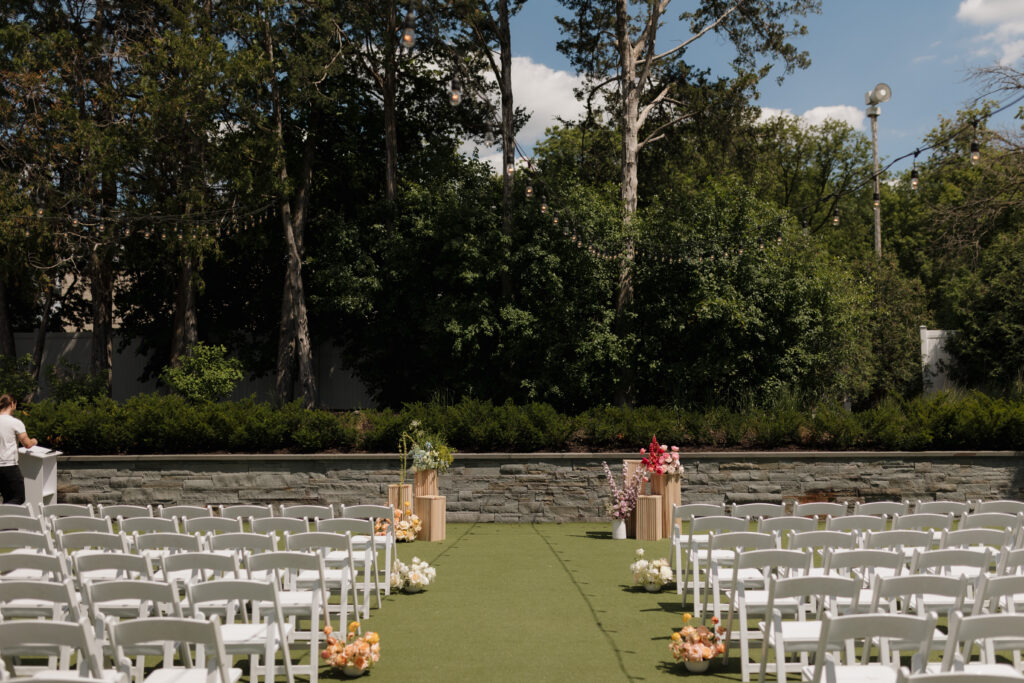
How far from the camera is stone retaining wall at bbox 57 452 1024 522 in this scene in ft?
50.4

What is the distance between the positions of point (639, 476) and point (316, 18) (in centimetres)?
1596

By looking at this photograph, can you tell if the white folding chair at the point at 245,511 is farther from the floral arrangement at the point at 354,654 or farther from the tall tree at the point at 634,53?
the tall tree at the point at 634,53

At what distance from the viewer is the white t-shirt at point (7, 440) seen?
10922mm

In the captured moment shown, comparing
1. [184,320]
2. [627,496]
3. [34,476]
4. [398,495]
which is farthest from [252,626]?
[184,320]

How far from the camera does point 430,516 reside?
1293cm

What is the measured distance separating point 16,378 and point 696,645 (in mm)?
21323

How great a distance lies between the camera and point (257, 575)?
702 cm

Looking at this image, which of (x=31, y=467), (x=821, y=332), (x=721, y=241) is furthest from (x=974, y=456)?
(x=31, y=467)

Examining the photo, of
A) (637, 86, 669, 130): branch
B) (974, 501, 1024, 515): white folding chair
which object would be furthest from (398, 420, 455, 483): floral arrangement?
(637, 86, 669, 130): branch

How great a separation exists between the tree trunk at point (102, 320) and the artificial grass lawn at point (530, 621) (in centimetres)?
1496

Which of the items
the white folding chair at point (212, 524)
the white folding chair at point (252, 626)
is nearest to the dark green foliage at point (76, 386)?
the white folding chair at point (212, 524)

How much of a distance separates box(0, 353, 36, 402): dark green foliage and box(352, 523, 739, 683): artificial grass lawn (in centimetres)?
1492

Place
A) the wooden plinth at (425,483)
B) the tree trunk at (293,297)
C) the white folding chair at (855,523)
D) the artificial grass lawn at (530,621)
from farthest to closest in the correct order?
the tree trunk at (293,297), the wooden plinth at (425,483), the white folding chair at (855,523), the artificial grass lawn at (530,621)

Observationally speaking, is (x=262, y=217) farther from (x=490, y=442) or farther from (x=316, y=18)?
(x=490, y=442)
